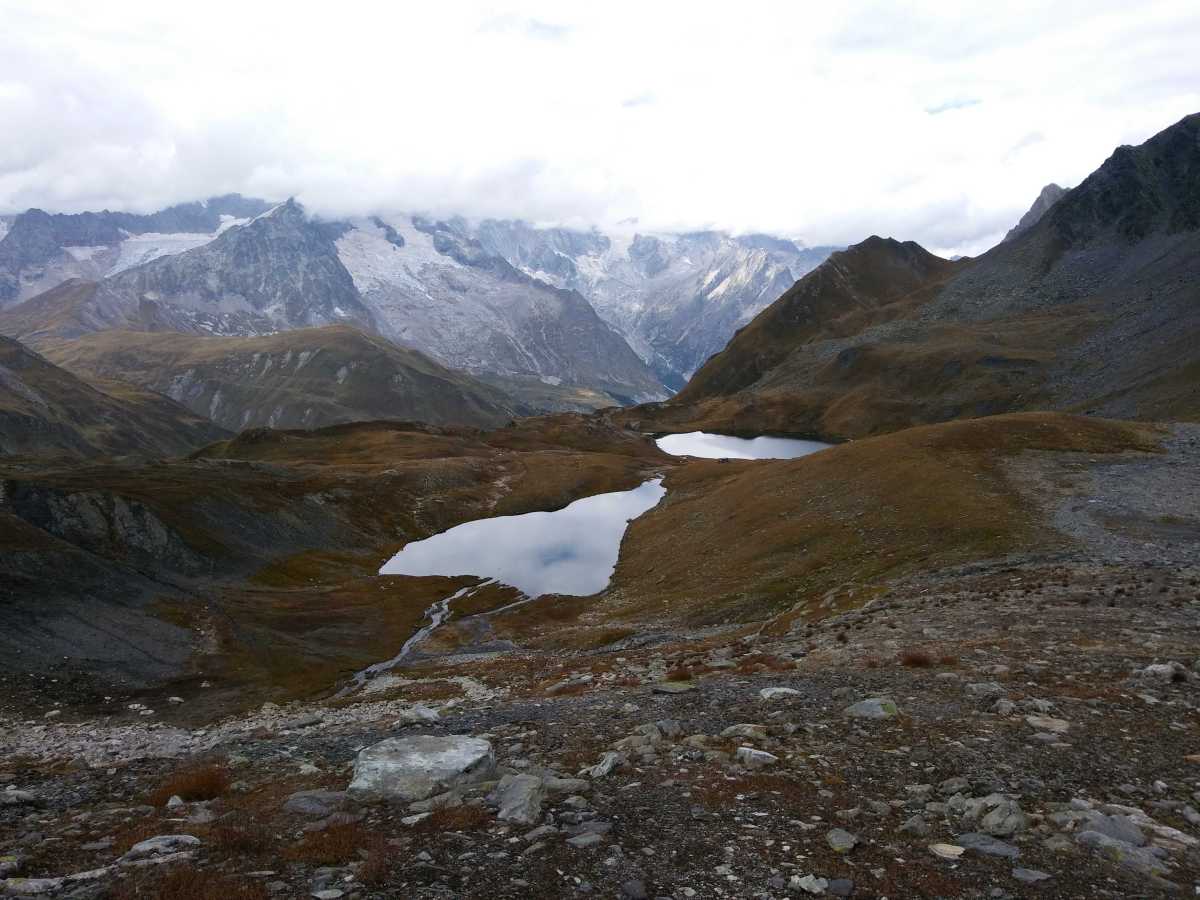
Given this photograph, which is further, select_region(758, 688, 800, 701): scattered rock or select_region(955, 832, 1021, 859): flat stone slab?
select_region(758, 688, 800, 701): scattered rock

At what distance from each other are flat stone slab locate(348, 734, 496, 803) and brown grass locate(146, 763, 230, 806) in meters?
4.39

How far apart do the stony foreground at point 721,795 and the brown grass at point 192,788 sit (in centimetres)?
11

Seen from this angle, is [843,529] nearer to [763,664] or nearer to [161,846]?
[763,664]

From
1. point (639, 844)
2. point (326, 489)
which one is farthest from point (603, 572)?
point (639, 844)

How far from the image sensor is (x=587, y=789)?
15.1 metres

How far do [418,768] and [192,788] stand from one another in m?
6.21

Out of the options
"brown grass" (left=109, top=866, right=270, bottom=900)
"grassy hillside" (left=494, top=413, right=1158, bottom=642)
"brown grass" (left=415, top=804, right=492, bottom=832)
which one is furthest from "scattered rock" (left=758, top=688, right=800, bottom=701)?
"grassy hillside" (left=494, top=413, right=1158, bottom=642)

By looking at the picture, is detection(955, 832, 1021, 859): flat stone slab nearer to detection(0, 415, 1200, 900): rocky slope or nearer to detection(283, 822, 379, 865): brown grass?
detection(0, 415, 1200, 900): rocky slope

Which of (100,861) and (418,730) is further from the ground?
(100,861)

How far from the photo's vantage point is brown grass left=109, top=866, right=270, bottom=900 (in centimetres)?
1057

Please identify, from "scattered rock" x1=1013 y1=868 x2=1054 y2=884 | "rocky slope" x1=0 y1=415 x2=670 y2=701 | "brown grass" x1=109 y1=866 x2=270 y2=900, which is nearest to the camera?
"brown grass" x1=109 y1=866 x2=270 y2=900

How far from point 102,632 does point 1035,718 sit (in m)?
64.9

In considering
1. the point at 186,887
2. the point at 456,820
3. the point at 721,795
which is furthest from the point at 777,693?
the point at 186,887

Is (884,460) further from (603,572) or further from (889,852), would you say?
(889,852)
